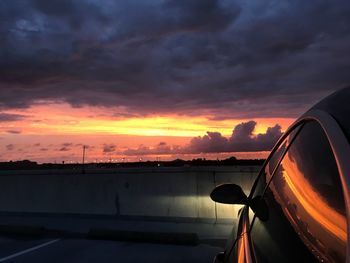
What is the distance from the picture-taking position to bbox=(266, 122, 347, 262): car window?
70.9 inches

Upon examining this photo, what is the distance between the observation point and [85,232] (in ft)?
35.2

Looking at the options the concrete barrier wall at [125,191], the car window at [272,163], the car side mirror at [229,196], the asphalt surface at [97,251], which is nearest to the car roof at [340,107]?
the car window at [272,163]

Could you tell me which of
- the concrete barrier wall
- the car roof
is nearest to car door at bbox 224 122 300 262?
the car roof

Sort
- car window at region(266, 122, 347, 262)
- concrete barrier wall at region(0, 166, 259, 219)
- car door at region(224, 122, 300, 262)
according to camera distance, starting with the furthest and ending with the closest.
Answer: concrete barrier wall at region(0, 166, 259, 219)
car door at region(224, 122, 300, 262)
car window at region(266, 122, 347, 262)

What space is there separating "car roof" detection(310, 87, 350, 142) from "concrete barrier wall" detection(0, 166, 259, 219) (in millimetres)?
8595

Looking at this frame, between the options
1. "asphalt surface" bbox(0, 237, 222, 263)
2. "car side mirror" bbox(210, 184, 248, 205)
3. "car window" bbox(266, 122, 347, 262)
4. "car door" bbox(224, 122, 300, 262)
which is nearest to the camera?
"car window" bbox(266, 122, 347, 262)

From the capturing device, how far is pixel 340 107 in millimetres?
2148

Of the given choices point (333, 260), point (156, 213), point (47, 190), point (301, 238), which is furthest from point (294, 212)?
point (47, 190)

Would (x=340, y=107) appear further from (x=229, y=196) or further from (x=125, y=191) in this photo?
(x=125, y=191)

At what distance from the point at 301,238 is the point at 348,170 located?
0.54 m

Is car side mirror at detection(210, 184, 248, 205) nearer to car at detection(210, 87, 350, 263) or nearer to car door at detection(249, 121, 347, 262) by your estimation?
car at detection(210, 87, 350, 263)

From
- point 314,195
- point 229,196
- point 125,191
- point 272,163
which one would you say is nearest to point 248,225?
point 229,196

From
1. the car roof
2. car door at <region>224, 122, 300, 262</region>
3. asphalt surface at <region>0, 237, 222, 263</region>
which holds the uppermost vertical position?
the car roof

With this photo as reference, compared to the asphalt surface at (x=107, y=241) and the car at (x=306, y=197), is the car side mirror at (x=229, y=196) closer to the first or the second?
the car at (x=306, y=197)
